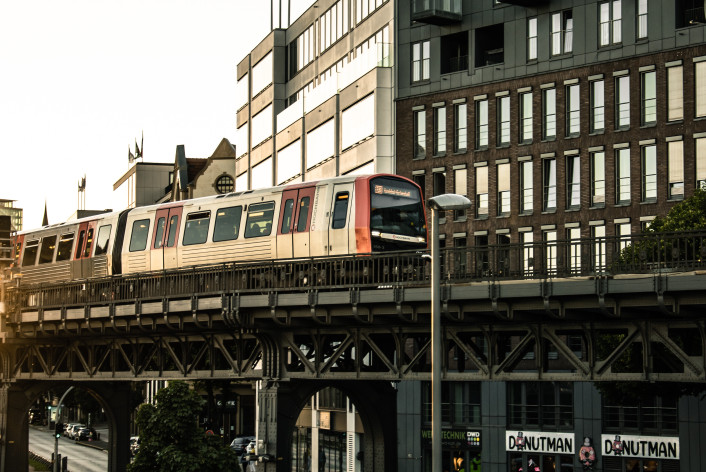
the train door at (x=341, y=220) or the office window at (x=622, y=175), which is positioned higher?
the office window at (x=622, y=175)

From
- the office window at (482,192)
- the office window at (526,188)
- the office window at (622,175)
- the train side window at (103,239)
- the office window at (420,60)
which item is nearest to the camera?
Answer: the train side window at (103,239)

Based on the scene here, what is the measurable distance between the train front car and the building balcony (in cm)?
2462

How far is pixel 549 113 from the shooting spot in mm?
57688

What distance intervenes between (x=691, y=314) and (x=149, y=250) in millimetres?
22896

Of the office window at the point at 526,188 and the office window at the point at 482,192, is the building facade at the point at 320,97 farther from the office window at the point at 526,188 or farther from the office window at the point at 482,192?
the office window at the point at 526,188

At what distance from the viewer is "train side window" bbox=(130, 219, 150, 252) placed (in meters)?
43.5

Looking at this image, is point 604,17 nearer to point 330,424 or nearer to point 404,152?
point 404,152

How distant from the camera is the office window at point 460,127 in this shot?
6134 cm

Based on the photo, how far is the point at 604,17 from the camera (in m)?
55.4

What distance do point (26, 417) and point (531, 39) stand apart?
29.2 meters

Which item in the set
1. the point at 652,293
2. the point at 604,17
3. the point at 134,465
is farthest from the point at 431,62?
the point at 652,293

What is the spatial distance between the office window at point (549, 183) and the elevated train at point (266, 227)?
20.1 meters

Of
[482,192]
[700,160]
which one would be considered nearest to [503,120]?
[482,192]

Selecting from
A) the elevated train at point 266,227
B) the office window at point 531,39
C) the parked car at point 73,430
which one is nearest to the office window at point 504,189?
the office window at point 531,39
